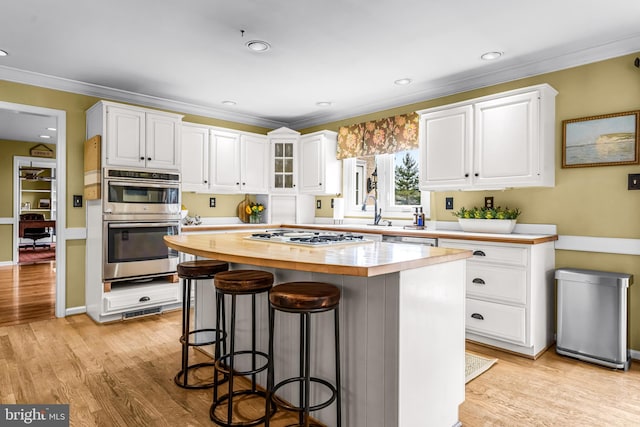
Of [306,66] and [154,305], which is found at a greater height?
[306,66]

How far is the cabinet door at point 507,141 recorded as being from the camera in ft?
10.2

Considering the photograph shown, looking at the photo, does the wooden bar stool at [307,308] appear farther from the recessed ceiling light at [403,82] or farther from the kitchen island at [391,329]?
the recessed ceiling light at [403,82]

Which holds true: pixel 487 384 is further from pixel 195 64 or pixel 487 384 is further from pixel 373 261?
pixel 195 64

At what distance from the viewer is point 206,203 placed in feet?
16.8

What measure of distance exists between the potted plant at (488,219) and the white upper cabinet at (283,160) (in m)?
2.48

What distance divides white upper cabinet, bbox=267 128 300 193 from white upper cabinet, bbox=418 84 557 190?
2.06 metres

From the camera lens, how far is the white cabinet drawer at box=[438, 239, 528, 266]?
296 centimetres

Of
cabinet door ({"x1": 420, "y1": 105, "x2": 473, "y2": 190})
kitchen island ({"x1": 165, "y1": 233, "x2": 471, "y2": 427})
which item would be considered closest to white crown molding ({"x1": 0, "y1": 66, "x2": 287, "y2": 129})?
cabinet door ({"x1": 420, "y1": 105, "x2": 473, "y2": 190})

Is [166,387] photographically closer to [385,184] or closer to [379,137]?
[385,184]

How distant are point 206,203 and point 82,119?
1.70 m

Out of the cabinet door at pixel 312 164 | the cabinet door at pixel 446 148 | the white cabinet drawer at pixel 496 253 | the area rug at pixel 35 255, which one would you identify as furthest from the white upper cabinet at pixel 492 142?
the area rug at pixel 35 255

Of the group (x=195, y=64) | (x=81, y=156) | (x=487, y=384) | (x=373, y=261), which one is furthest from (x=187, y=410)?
(x=81, y=156)

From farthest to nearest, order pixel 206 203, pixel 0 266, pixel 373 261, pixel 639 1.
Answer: pixel 0 266, pixel 206 203, pixel 639 1, pixel 373 261
